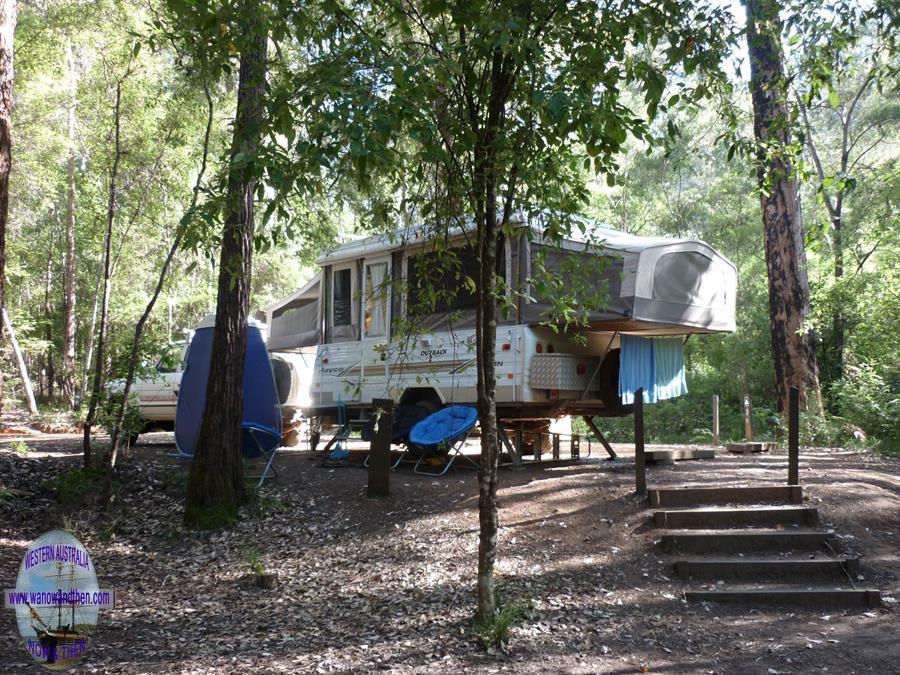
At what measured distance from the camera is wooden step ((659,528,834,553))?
244 inches

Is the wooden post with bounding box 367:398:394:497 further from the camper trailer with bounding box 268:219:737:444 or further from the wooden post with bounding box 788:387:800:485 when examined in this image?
the wooden post with bounding box 788:387:800:485

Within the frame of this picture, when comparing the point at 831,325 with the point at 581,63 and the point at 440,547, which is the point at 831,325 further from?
the point at 581,63

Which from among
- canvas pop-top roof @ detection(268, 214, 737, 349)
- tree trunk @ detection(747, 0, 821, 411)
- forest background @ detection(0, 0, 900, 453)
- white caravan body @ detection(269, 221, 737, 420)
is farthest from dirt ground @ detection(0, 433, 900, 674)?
tree trunk @ detection(747, 0, 821, 411)

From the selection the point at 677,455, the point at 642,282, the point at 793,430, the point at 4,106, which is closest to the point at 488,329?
the point at 793,430

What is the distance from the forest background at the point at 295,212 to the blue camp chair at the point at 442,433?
251 cm

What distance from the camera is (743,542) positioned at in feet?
20.4

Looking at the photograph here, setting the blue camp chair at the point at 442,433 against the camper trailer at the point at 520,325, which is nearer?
the camper trailer at the point at 520,325

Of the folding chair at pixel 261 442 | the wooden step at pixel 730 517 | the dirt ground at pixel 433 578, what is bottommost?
the dirt ground at pixel 433 578

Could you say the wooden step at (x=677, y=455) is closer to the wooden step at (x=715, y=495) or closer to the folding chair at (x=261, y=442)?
the wooden step at (x=715, y=495)

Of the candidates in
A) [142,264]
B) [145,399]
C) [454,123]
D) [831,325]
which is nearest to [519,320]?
[454,123]

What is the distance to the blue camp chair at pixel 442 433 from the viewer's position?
8766mm

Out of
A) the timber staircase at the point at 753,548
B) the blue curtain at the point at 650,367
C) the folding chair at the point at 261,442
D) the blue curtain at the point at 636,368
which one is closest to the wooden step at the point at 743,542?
the timber staircase at the point at 753,548

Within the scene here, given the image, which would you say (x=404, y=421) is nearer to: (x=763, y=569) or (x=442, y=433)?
(x=442, y=433)

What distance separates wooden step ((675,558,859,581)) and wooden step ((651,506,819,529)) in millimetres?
707
